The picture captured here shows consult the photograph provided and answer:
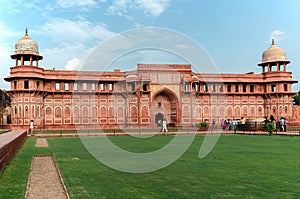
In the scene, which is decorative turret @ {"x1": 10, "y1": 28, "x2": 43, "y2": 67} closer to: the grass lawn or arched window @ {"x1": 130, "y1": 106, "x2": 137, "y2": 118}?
arched window @ {"x1": 130, "y1": 106, "x2": 137, "y2": 118}

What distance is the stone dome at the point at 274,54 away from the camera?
4200cm

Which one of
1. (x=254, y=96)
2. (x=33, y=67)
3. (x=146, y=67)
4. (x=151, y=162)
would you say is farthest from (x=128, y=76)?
(x=151, y=162)

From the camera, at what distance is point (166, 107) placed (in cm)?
4094

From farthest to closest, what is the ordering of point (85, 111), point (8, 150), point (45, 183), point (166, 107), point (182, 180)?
1. point (166, 107)
2. point (85, 111)
3. point (8, 150)
4. point (182, 180)
5. point (45, 183)

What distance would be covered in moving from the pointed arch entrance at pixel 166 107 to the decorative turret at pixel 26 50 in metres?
14.2

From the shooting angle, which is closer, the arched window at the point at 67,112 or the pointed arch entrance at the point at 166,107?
the arched window at the point at 67,112

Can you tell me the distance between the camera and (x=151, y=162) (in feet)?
31.7

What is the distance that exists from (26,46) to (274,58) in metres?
29.6

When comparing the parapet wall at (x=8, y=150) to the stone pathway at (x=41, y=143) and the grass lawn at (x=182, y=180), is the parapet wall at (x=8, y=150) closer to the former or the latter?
the grass lawn at (x=182, y=180)

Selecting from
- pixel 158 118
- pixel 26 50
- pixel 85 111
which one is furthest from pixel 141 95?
pixel 26 50

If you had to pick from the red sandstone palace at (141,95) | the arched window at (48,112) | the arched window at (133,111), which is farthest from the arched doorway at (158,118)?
the arched window at (48,112)

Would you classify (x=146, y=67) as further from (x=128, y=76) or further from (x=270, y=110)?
(x=270, y=110)

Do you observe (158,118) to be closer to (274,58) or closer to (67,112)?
(67,112)

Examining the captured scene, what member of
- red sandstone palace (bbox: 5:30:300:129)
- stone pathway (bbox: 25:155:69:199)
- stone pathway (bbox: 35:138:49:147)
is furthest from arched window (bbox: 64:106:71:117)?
stone pathway (bbox: 25:155:69:199)
